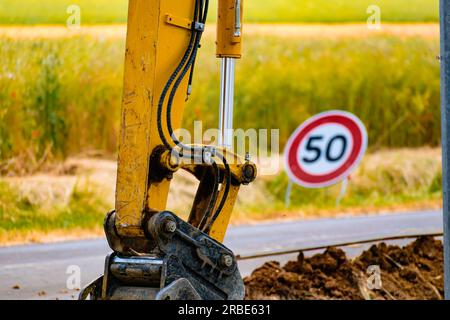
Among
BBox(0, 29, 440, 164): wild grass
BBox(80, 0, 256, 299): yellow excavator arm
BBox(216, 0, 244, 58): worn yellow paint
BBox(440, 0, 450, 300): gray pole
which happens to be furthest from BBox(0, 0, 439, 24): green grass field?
BBox(440, 0, 450, 300): gray pole

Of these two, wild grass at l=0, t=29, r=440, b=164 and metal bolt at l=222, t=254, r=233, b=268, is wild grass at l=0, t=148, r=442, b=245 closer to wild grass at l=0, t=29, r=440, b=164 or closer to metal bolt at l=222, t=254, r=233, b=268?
wild grass at l=0, t=29, r=440, b=164

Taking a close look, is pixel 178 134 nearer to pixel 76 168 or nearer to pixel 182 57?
pixel 182 57

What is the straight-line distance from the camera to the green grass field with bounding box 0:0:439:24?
19469mm

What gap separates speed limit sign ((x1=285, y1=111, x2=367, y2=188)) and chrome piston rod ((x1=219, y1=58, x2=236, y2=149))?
1171 centimetres

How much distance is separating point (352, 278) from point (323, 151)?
9.18m

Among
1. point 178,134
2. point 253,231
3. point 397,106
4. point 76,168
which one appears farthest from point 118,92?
point 178,134

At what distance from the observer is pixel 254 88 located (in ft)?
71.7

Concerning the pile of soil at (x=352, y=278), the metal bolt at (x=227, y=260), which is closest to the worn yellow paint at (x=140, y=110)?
the metal bolt at (x=227, y=260)

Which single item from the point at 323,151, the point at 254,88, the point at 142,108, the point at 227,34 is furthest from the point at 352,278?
the point at 254,88

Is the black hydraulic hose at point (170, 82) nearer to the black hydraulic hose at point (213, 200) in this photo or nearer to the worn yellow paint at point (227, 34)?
the worn yellow paint at point (227, 34)

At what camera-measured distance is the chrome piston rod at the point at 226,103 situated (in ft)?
25.6

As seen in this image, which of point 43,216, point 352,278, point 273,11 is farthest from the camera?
point 273,11

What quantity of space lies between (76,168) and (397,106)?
8857mm

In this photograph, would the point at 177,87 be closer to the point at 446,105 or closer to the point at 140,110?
the point at 140,110
